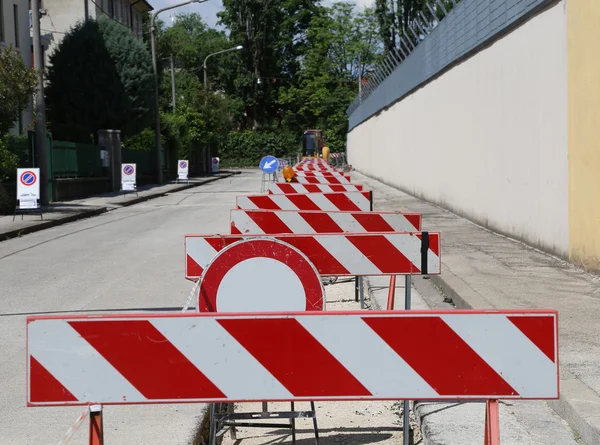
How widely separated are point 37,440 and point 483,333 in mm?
2981

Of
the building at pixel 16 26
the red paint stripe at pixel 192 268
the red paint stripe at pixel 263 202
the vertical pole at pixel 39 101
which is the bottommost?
the red paint stripe at pixel 192 268

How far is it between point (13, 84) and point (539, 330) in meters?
21.5

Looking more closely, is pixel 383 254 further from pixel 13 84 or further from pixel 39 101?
pixel 39 101

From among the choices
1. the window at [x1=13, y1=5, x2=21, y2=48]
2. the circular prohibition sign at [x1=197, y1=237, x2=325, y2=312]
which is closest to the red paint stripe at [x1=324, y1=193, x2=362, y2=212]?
the circular prohibition sign at [x1=197, y1=237, x2=325, y2=312]

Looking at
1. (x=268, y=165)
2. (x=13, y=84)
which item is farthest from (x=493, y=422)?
(x=268, y=165)

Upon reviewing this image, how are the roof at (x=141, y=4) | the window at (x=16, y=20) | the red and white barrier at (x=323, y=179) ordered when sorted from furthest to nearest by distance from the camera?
the roof at (x=141, y=4) → the window at (x=16, y=20) → the red and white barrier at (x=323, y=179)

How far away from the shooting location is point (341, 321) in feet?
11.3

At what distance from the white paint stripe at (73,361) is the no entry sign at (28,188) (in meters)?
19.9

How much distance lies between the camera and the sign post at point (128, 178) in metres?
34.8

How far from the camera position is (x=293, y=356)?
11.3ft

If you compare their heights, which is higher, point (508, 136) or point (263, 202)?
point (508, 136)

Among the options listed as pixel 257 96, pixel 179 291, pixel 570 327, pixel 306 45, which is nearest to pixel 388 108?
pixel 179 291

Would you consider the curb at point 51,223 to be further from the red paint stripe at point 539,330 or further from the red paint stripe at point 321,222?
the red paint stripe at point 539,330

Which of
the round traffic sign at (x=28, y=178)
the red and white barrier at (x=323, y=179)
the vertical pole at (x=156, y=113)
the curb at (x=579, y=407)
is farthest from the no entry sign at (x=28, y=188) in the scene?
the vertical pole at (x=156, y=113)
